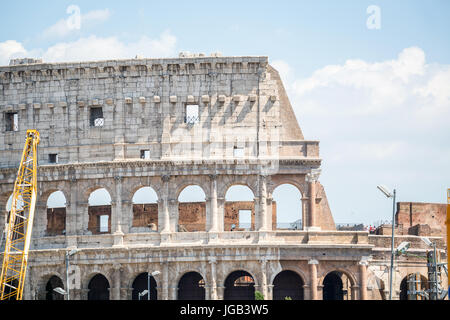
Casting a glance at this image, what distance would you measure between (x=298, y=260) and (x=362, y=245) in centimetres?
388

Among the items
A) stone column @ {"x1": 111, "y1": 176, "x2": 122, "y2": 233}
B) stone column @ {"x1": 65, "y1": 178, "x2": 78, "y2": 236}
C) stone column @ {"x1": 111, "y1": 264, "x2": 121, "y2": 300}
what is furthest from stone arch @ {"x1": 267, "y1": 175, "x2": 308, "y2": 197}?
stone column @ {"x1": 65, "y1": 178, "x2": 78, "y2": 236}

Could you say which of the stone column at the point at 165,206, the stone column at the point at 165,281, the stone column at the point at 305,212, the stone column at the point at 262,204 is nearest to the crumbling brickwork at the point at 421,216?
the stone column at the point at 305,212

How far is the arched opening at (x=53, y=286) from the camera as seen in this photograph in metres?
59.2

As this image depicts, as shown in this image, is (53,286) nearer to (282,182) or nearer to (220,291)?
(220,291)

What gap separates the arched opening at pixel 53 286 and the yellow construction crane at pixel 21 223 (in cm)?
206

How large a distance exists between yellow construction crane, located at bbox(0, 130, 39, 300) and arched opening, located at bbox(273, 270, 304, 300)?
15239mm

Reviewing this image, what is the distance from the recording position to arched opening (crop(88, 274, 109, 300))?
5916cm

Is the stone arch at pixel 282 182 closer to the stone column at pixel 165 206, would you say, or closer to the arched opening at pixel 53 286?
the stone column at pixel 165 206

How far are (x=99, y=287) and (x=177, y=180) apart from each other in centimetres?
889

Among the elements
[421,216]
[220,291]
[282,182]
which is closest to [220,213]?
[282,182]

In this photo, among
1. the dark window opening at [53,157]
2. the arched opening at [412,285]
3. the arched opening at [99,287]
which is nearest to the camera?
the arched opening at [412,285]

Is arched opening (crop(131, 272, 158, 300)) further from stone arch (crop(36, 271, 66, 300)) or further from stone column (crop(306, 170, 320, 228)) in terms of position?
stone column (crop(306, 170, 320, 228))

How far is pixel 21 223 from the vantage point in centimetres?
5612
